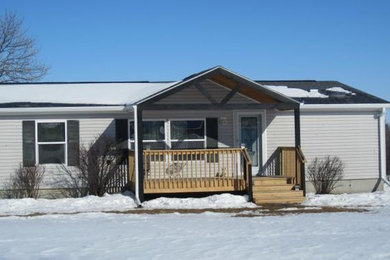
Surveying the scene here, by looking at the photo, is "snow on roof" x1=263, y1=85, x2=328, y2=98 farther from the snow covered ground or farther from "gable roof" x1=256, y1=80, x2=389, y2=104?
the snow covered ground

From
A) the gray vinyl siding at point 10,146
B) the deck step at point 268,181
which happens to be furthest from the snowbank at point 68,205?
the deck step at point 268,181

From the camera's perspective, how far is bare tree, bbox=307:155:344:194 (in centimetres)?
1691

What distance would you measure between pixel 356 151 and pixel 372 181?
109 cm

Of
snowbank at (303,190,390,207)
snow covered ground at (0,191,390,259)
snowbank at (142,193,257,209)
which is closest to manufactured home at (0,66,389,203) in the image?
snowbank at (142,193,257,209)

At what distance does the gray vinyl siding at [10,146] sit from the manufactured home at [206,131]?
3 centimetres

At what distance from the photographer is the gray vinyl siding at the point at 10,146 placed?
16047 millimetres

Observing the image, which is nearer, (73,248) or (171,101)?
(73,248)

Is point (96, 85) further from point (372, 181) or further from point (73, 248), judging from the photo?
point (73, 248)

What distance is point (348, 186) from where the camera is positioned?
17484 millimetres

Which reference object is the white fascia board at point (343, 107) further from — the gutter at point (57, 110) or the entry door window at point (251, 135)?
the gutter at point (57, 110)

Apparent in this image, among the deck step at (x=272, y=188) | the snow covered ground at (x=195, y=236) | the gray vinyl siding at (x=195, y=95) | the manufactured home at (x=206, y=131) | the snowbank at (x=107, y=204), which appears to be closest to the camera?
the snow covered ground at (x=195, y=236)

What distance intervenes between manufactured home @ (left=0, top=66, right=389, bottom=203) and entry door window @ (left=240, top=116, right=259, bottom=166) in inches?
1.2

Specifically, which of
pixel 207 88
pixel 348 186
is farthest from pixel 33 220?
pixel 348 186

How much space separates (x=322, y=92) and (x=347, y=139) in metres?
1.80
